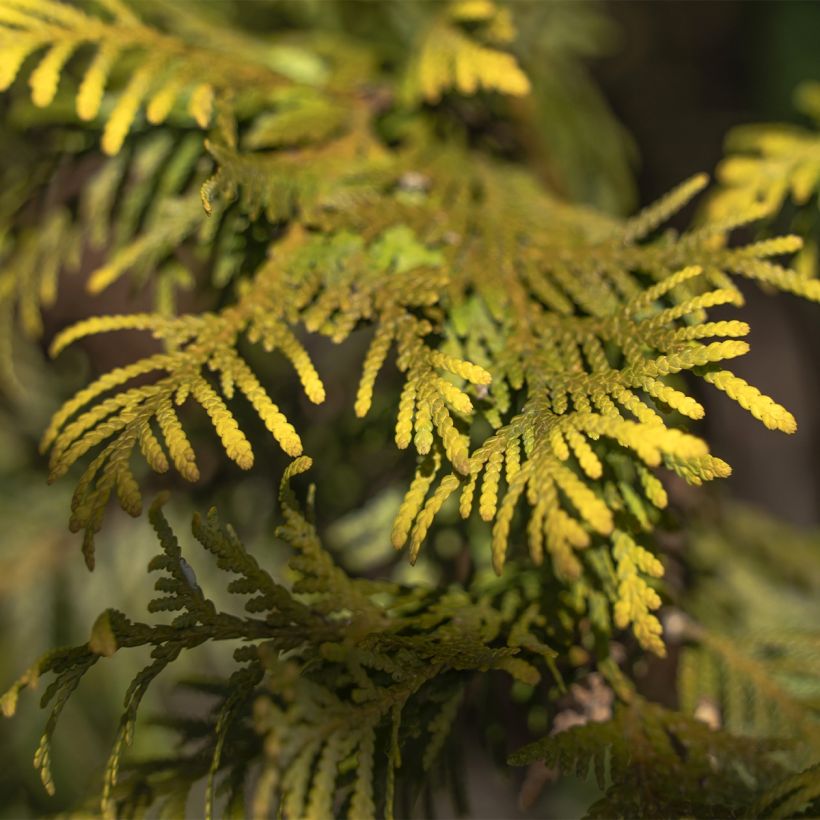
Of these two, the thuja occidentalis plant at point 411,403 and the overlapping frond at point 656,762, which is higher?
the thuja occidentalis plant at point 411,403

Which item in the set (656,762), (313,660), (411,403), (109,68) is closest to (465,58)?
(109,68)

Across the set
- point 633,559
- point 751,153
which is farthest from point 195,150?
point 751,153

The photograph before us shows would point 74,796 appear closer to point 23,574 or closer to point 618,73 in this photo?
point 23,574

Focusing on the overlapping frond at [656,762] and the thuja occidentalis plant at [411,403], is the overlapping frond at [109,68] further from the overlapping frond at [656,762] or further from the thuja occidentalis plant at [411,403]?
the overlapping frond at [656,762]

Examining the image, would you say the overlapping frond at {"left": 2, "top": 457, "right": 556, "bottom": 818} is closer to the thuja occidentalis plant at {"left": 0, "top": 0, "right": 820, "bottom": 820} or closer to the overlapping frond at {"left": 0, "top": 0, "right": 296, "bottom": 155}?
the thuja occidentalis plant at {"left": 0, "top": 0, "right": 820, "bottom": 820}

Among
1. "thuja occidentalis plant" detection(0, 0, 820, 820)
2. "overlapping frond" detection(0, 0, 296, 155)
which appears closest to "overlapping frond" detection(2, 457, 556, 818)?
"thuja occidentalis plant" detection(0, 0, 820, 820)

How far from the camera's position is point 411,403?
1034mm

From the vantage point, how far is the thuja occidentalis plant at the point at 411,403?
1.01 m

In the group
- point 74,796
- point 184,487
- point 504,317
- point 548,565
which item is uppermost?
point 504,317

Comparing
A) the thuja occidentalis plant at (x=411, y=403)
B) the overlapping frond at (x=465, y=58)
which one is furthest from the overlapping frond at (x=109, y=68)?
the overlapping frond at (x=465, y=58)

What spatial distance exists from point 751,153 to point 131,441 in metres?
2.93

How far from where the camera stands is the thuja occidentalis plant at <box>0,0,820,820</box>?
1.01 m

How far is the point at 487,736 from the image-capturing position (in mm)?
1412

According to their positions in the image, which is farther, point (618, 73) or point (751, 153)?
point (618, 73)
